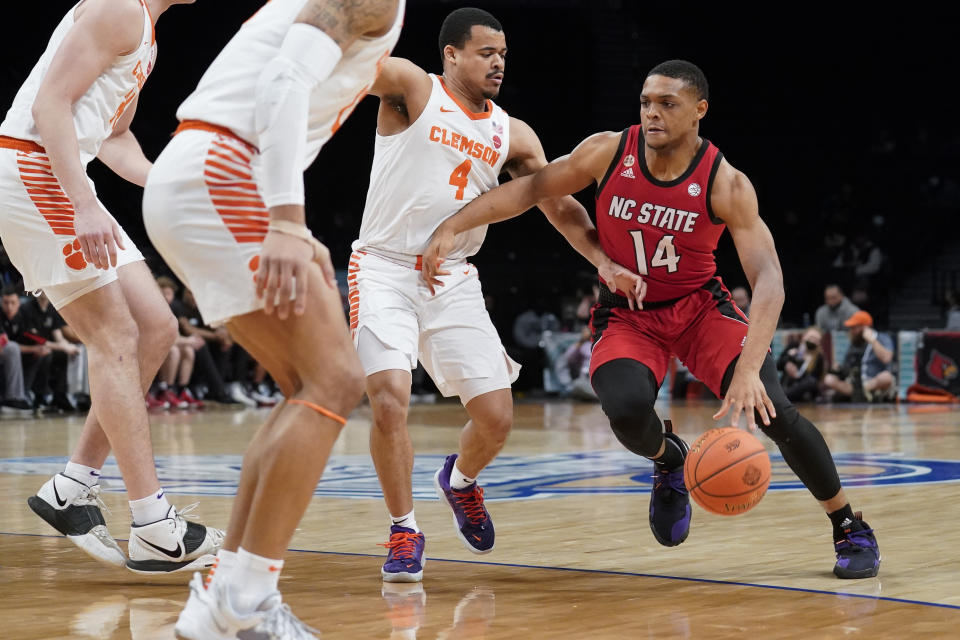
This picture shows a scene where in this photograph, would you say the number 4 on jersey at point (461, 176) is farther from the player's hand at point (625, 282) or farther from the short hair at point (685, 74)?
the short hair at point (685, 74)

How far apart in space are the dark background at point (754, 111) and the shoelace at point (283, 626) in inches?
628

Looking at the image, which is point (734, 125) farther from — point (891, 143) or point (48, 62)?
point (48, 62)

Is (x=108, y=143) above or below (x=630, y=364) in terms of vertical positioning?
above

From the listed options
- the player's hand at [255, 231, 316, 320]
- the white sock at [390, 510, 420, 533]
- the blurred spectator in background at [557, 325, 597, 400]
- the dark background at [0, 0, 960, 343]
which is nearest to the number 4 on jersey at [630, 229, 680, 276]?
the white sock at [390, 510, 420, 533]

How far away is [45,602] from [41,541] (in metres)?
1.32

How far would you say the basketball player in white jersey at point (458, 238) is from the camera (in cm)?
463

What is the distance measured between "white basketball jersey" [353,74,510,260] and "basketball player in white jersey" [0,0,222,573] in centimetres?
96

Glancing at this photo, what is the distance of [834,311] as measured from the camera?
1557cm

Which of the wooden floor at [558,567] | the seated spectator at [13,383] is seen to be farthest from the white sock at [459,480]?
the seated spectator at [13,383]

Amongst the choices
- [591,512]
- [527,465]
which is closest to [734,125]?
[527,465]

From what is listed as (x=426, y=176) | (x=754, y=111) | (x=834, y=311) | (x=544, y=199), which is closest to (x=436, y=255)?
(x=426, y=176)

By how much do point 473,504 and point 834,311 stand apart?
1180cm

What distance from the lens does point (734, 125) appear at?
22.9 metres

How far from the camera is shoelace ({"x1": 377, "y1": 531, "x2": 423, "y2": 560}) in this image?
4145 mm
